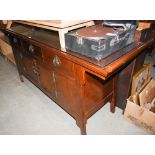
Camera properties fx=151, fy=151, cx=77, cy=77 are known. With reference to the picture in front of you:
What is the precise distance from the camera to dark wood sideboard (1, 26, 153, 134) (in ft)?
3.39

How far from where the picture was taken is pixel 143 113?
140cm

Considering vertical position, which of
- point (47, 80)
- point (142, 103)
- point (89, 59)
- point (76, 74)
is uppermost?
point (89, 59)

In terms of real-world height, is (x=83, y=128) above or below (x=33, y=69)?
below

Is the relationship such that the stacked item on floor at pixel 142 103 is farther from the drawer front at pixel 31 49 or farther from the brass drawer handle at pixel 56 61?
the drawer front at pixel 31 49

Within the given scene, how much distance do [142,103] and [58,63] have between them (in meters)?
0.91

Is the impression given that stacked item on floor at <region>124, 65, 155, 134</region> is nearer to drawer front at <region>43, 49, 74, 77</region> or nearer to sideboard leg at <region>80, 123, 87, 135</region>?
sideboard leg at <region>80, 123, 87, 135</region>

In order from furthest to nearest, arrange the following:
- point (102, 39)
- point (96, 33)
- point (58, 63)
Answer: point (58, 63) < point (96, 33) < point (102, 39)

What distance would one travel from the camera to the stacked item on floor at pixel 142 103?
4.59ft

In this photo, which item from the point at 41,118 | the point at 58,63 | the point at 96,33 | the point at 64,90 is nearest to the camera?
→ the point at 96,33

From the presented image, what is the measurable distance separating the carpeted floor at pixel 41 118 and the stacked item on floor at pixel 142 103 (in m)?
0.10

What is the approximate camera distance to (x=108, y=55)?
3.20ft

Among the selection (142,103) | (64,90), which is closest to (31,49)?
(64,90)

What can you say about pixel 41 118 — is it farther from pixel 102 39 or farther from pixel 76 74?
pixel 102 39
